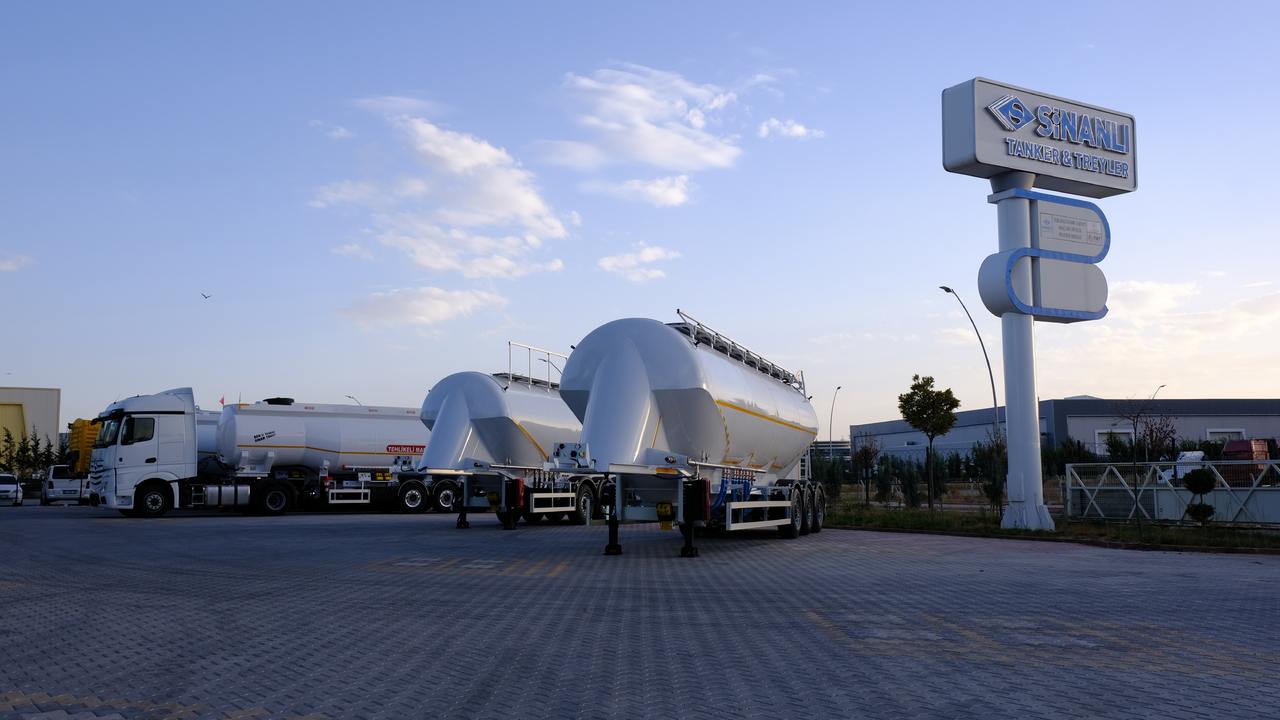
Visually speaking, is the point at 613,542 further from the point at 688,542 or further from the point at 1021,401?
the point at 1021,401

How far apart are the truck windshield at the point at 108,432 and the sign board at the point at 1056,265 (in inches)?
967

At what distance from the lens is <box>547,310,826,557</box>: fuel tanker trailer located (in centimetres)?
1622

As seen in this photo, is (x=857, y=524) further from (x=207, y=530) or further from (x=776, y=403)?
(x=207, y=530)

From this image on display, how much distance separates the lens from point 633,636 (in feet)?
27.3

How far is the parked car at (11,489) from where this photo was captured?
43.9m

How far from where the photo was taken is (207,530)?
23062mm

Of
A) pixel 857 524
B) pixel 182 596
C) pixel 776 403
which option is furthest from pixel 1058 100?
pixel 182 596

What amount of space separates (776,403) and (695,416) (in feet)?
16.7

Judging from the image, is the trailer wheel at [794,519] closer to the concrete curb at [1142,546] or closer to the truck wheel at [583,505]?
the concrete curb at [1142,546]

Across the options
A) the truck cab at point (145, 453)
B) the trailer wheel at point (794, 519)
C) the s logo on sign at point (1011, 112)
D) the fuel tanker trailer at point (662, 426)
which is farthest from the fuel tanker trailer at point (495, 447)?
the s logo on sign at point (1011, 112)

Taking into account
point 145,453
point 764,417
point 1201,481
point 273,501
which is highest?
point 764,417

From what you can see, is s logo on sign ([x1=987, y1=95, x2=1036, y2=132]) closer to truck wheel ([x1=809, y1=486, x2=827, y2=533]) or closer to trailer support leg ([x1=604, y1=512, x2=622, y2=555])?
truck wheel ([x1=809, y1=486, x2=827, y2=533])

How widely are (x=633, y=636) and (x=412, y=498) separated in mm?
27411

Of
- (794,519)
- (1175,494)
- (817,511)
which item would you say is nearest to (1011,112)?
(1175,494)
